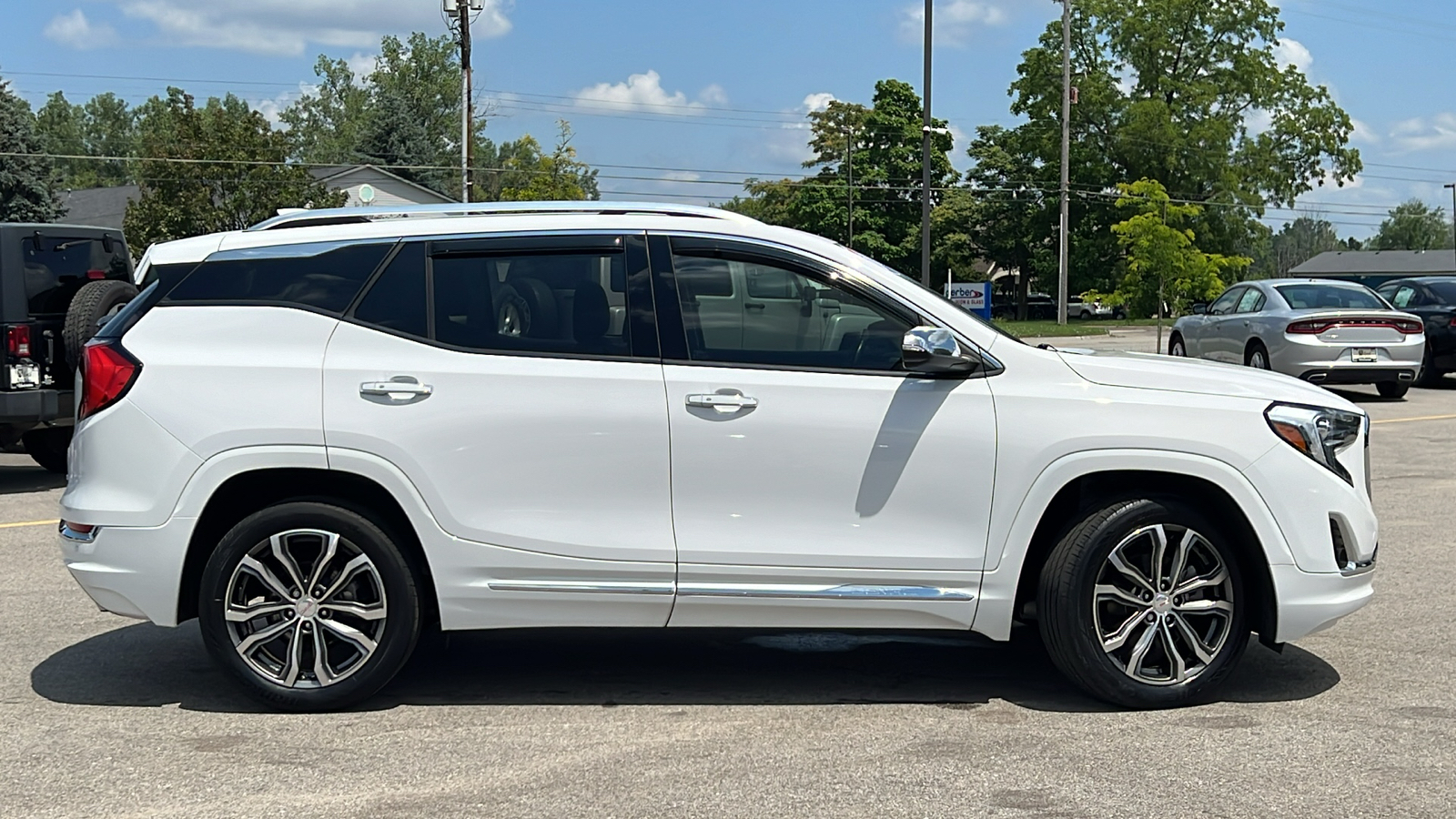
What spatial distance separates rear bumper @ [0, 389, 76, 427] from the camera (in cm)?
1042

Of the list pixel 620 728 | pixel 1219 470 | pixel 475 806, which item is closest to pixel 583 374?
pixel 620 728

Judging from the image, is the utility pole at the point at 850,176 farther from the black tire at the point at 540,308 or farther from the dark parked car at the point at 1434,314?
the black tire at the point at 540,308

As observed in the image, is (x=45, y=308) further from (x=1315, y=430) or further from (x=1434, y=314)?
(x=1434, y=314)

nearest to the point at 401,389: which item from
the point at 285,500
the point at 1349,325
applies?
the point at 285,500

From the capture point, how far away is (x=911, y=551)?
500cm

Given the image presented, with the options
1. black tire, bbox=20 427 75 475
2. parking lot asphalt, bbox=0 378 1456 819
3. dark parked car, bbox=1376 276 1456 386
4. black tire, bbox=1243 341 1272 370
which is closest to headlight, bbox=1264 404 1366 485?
parking lot asphalt, bbox=0 378 1456 819

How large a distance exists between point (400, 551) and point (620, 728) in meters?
1.03

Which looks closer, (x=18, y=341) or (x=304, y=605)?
(x=304, y=605)

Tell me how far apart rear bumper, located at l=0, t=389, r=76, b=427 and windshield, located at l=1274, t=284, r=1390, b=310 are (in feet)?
46.9

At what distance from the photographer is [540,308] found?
5137 millimetres

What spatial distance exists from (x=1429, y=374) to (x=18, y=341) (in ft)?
61.8

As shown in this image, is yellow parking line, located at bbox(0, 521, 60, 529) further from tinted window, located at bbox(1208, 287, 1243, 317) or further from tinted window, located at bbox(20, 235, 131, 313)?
tinted window, located at bbox(1208, 287, 1243, 317)

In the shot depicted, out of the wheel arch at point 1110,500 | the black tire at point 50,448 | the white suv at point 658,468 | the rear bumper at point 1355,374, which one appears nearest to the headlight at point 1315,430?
the white suv at point 658,468

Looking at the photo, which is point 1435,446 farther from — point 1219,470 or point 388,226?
point 388,226
